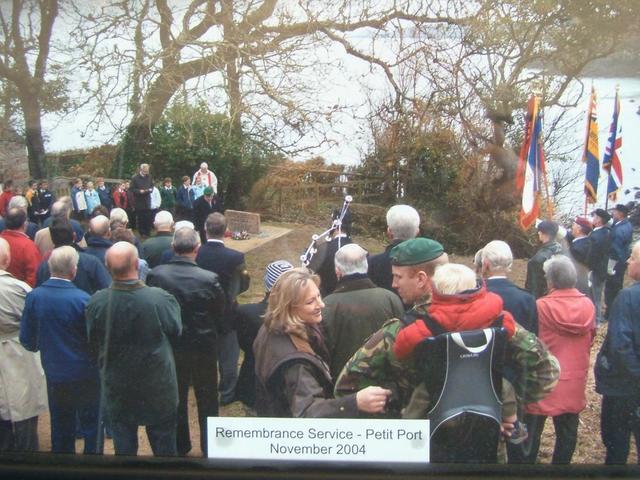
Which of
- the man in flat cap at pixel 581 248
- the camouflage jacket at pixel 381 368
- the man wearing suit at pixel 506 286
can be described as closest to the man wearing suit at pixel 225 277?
the camouflage jacket at pixel 381 368

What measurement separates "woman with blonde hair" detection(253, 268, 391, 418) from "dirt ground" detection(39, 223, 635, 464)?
28 centimetres

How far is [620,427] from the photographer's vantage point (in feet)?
10.1

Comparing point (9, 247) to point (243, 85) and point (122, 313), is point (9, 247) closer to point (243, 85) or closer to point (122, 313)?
point (122, 313)

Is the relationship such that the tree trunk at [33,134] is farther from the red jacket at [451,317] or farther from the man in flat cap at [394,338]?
the red jacket at [451,317]

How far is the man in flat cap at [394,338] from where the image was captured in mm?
2697

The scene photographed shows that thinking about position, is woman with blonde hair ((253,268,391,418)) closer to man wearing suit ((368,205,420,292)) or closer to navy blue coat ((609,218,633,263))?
man wearing suit ((368,205,420,292))

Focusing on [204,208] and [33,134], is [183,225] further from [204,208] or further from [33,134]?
[33,134]

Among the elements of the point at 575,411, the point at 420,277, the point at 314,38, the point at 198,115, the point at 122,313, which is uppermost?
the point at 314,38

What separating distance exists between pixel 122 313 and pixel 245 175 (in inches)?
30.6

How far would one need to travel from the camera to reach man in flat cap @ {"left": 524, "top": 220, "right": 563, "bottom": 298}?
3143 millimetres

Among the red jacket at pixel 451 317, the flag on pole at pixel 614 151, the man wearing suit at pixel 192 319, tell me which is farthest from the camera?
the man wearing suit at pixel 192 319

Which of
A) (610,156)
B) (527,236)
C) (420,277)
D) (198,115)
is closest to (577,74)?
(610,156)

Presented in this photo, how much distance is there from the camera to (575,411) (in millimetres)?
3148

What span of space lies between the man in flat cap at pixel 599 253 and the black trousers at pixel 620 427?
352 millimetres
